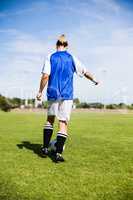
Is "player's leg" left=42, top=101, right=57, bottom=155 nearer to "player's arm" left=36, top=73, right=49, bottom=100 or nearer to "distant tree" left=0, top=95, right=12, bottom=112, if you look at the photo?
"player's arm" left=36, top=73, right=49, bottom=100

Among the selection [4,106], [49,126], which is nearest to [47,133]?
[49,126]

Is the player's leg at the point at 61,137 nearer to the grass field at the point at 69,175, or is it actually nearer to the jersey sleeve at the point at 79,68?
the grass field at the point at 69,175

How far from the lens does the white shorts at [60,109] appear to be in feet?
30.0

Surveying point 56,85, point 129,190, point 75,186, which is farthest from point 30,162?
point 129,190

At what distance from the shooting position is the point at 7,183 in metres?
6.77

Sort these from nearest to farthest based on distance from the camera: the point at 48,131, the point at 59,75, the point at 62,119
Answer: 1. the point at 62,119
2. the point at 59,75
3. the point at 48,131

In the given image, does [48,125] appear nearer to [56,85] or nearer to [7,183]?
[56,85]

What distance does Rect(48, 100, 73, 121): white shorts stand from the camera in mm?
9133

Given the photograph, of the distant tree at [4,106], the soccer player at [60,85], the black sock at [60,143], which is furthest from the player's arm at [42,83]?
the distant tree at [4,106]

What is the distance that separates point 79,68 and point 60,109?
93 centimetres

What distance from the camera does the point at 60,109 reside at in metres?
9.19

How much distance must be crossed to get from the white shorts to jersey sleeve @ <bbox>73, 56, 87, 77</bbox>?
65 centimetres

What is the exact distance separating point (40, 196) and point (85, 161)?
9.75 feet

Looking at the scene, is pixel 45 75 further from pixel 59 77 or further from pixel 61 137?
pixel 61 137
